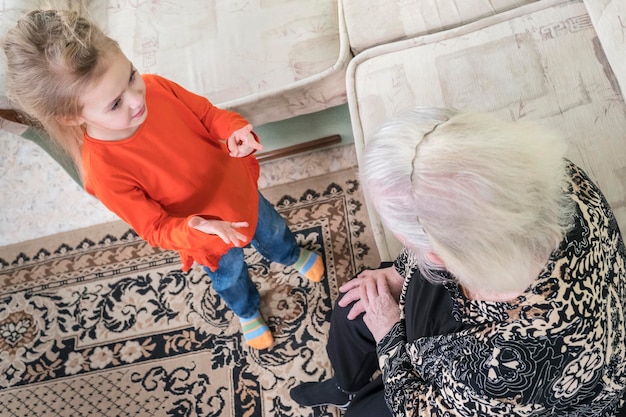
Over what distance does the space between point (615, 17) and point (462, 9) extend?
398mm

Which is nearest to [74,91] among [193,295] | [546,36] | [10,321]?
[193,295]

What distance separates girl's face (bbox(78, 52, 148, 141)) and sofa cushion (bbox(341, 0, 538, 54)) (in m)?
0.69

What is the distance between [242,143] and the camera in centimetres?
114

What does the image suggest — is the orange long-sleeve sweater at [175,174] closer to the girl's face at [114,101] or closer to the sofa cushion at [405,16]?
the girl's face at [114,101]

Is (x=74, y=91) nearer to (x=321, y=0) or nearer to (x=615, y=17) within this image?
(x=321, y=0)

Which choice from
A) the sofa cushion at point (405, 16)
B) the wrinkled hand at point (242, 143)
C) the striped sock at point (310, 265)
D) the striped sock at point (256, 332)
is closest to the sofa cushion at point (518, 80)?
the sofa cushion at point (405, 16)

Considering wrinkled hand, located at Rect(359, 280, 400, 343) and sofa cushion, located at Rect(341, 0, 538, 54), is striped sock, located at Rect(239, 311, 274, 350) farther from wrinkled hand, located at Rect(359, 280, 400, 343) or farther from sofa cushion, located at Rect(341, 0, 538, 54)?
sofa cushion, located at Rect(341, 0, 538, 54)

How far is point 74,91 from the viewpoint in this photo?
0.92 m

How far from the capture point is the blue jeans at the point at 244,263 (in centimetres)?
137

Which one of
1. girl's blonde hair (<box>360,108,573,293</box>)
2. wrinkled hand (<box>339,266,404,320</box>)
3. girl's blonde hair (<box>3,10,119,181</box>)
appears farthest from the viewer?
wrinkled hand (<box>339,266,404,320</box>)

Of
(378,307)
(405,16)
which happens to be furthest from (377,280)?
(405,16)

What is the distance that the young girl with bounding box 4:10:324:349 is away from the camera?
914 mm

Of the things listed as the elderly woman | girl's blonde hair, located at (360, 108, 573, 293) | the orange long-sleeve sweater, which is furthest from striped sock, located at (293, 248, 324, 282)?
girl's blonde hair, located at (360, 108, 573, 293)

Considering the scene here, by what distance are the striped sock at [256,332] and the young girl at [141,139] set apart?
0.22 m
